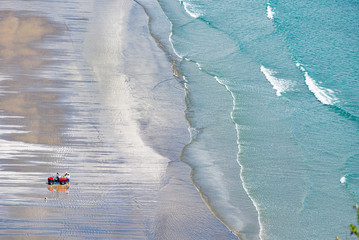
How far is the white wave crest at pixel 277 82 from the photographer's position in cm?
2477

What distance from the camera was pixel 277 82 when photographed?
2545cm

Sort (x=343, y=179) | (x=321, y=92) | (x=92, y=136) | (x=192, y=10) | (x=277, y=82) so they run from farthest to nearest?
(x=192, y=10) → (x=277, y=82) → (x=321, y=92) → (x=92, y=136) → (x=343, y=179)

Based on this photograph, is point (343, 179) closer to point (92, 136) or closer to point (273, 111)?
point (273, 111)

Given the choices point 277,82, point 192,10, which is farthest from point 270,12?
point 277,82

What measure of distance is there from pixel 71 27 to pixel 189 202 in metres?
16.7

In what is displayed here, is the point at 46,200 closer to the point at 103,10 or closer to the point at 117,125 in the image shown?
the point at 117,125

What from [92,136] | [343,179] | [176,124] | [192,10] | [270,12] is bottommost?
[192,10]

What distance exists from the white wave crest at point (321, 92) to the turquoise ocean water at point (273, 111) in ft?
0.16

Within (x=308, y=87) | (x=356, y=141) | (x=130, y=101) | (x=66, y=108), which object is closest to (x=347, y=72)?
(x=308, y=87)

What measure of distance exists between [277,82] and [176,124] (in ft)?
21.3

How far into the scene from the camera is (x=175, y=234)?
14812mm

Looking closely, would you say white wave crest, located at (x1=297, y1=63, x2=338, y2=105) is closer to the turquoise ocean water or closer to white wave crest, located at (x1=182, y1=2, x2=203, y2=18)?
the turquoise ocean water

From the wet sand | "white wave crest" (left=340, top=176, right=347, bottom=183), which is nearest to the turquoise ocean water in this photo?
"white wave crest" (left=340, top=176, right=347, bottom=183)

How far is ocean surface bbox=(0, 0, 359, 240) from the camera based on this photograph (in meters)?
15.5
